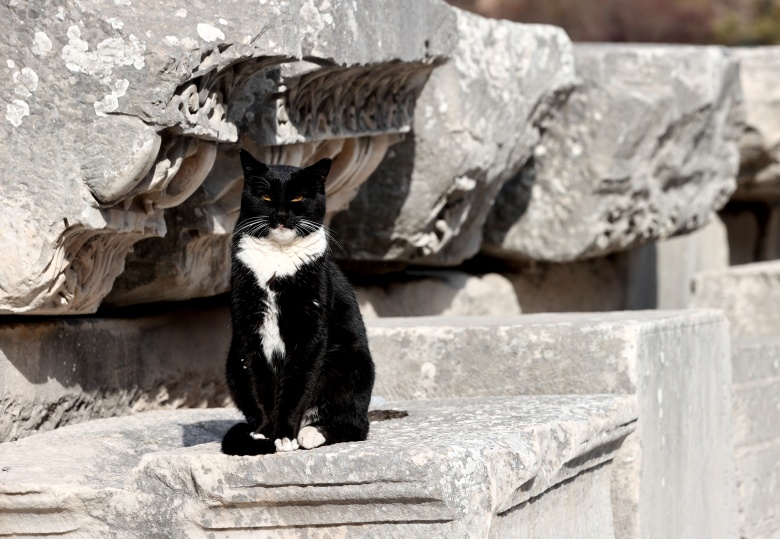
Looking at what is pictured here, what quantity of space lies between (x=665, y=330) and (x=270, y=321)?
157 centimetres

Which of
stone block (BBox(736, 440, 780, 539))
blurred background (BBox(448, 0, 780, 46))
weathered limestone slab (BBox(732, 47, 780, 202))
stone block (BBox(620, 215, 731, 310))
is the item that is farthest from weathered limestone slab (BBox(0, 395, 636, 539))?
blurred background (BBox(448, 0, 780, 46))

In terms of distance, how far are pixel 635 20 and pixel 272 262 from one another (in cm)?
1445

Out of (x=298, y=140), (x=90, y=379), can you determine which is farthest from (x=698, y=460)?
(x=90, y=379)

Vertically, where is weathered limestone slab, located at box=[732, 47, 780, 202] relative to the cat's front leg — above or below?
above

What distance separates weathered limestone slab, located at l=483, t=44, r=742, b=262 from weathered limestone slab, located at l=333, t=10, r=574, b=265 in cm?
38

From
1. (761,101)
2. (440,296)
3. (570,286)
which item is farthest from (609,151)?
(761,101)

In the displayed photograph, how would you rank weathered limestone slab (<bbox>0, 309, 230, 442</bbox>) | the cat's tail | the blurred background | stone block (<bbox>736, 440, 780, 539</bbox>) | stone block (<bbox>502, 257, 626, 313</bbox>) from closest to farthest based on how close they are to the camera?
1. the cat's tail
2. weathered limestone slab (<bbox>0, 309, 230, 442</bbox>)
3. stone block (<bbox>736, 440, 780, 539</bbox>)
4. stone block (<bbox>502, 257, 626, 313</bbox>)
5. the blurred background

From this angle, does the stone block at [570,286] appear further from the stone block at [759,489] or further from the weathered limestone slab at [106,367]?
the weathered limestone slab at [106,367]

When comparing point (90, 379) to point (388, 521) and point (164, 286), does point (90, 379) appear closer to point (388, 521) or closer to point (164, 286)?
point (164, 286)

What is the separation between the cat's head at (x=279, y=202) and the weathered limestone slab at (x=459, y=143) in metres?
1.68

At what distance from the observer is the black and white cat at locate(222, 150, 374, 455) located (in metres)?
2.72

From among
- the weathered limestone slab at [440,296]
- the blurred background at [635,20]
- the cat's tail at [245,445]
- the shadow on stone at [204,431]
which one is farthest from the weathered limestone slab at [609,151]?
the blurred background at [635,20]

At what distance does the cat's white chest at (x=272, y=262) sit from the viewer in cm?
273

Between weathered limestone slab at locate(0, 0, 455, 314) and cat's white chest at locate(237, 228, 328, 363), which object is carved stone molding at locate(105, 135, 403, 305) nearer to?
weathered limestone slab at locate(0, 0, 455, 314)
